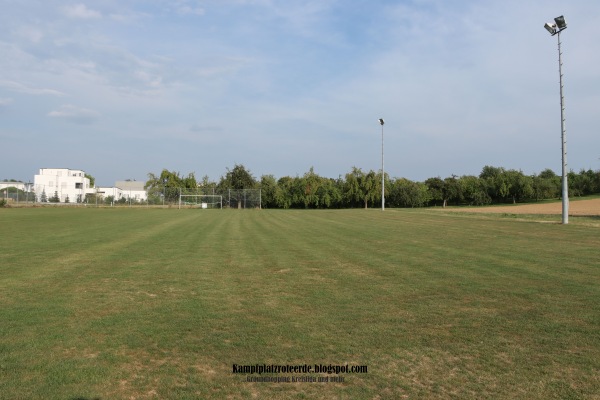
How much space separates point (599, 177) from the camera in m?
92.1

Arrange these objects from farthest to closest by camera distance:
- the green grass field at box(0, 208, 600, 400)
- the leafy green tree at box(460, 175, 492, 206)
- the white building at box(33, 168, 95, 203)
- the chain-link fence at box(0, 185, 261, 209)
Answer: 1. the white building at box(33, 168, 95, 203)
2. the leafy green tree at box(460, 175, 492, 206)
3. the chain-link fence at box(0, 185, 261, 209)
4. the green grass field at box(0, 208, 600, 400)

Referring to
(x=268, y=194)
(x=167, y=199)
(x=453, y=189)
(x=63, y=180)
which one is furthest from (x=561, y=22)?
(x=63, y=180)

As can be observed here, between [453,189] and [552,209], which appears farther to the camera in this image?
[453,189]

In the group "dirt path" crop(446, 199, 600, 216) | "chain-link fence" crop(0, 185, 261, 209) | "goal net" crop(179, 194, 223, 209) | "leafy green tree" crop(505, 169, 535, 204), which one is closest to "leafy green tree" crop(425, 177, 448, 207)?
"leafy green tree" crop(505, 169, 535, 204)

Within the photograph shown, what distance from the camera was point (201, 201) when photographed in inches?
2645

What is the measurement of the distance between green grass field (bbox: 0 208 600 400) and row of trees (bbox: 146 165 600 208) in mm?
61032

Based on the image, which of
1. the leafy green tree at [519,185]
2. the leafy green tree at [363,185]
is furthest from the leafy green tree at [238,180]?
the leafy green tree at [519,185]

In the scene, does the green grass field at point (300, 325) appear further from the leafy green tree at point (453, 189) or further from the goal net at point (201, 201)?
the leafy green tree at point (453, 189)

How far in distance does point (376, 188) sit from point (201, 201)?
29.2 metres

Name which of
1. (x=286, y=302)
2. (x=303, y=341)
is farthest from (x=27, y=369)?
(x=286, y=302)

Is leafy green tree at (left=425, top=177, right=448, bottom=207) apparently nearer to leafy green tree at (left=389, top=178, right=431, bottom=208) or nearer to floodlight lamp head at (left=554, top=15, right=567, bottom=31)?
leafy green tree at (left=389, top=178, right=431, bottom=208)

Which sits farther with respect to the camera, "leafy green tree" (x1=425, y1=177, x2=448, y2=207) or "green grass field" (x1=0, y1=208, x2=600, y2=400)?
"leafy green tree" (x1=425, y1=177, x2=448, y2=207)

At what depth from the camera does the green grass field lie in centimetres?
419

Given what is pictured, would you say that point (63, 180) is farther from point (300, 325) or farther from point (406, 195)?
point (300, 325)
